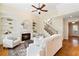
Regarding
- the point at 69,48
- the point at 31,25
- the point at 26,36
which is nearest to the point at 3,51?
the point at 26,36

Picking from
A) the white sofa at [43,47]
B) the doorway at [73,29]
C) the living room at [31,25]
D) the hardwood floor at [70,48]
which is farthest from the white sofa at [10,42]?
the doorway at [73,29]

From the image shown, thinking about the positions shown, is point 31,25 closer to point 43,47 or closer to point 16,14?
point 16,14

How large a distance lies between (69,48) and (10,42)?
1.31 metres

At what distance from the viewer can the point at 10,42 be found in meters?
2.39

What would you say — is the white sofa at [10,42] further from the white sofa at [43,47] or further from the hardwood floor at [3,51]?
Answer: the white sofa at [43,47]

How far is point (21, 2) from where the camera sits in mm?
2355

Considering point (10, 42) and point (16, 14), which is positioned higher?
point (16, 14)

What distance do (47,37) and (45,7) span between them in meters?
0.64

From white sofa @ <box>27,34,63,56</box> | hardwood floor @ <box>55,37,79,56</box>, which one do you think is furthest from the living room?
hardwood floor @ <box>55,37,79,56</box>

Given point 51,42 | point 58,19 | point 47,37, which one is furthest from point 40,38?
point 58,19

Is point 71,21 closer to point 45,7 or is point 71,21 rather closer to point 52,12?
point 52,12

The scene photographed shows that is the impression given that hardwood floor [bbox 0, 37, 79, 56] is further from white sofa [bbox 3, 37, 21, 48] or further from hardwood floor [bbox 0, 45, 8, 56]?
white sofa [bbox 3, 37, 21, 48]

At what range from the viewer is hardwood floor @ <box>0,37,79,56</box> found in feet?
7.82

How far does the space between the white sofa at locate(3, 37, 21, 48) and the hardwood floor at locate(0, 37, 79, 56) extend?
12 cm
